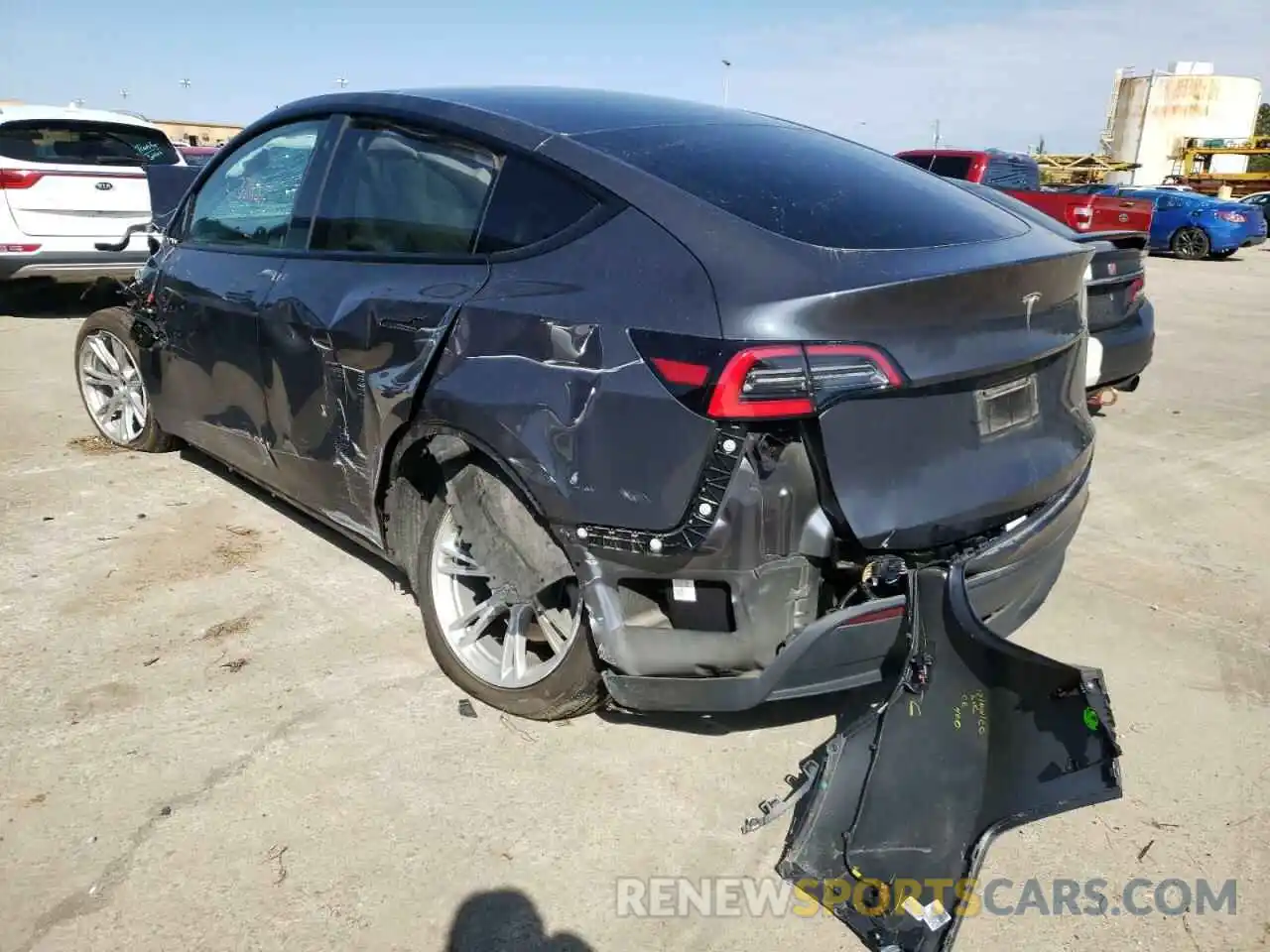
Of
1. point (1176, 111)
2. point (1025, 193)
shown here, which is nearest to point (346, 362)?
point (1025, 193)

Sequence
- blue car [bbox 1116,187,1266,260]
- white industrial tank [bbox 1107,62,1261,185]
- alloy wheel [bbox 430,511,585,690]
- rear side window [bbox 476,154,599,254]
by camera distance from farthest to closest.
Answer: white industrial tank [bbox 1107,62,1261,185]
blue car [bbox 1116,187,1266,260]
alloy wheel [bbox 430,511,585,690]
rear side window [bbox 476,154,599,254]

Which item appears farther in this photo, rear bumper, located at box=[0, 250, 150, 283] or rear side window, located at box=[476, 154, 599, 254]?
rear bumper, located at box=[0, 250, 150, 283]

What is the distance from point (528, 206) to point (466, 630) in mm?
1281

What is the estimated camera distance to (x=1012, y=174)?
13273 mm

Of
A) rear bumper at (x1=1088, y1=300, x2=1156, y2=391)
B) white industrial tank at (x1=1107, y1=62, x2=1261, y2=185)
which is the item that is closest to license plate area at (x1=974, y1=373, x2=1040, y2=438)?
rear bumper at (x1=1088, y1=300, x2=1156, y2=391)

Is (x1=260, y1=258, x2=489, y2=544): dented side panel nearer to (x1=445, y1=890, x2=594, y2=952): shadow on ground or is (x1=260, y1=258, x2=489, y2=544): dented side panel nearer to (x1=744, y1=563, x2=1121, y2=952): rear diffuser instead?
(x1=445, y1=890, x2=594, y2=952): shadow on ground

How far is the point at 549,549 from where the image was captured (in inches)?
99.3

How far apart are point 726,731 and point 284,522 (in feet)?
7.91

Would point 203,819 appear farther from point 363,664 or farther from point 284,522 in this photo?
point 284,522

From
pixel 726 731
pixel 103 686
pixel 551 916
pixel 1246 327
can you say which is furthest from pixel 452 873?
pixel 1246 327

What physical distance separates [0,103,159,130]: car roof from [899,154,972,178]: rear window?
9.20 meters

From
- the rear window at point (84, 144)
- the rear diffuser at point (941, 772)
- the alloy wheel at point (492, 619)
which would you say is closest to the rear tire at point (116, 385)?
the alloy wheel at point (492, 619)

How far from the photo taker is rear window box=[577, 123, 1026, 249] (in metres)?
2.34

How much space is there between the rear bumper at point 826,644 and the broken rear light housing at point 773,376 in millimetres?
385
